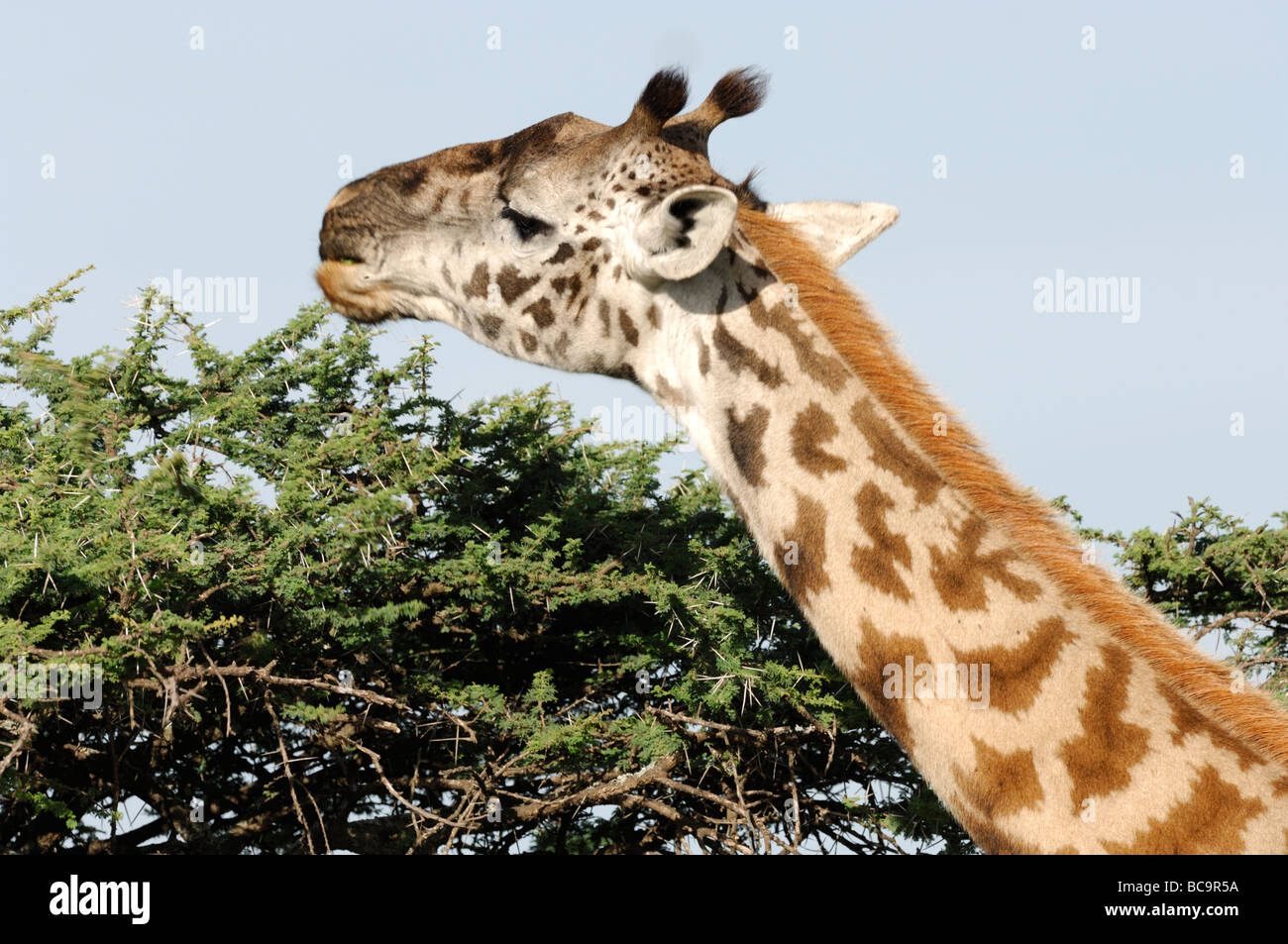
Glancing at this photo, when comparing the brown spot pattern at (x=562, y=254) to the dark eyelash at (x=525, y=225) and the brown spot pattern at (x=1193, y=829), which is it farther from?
the brown spot pattern at (x=1193, y=829)

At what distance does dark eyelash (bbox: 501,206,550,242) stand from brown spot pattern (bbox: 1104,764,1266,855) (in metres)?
3.03

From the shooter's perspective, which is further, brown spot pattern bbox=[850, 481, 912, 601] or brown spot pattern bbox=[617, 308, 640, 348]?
brown spot pattern bbox=[617, 308, 640, 348]

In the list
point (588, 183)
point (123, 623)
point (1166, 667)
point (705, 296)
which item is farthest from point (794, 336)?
point (123, 623)

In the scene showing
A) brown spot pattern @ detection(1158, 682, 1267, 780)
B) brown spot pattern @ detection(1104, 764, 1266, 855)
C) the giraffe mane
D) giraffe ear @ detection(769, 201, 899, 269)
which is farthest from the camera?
giraffe ear @ detection(769, 201, 899, 269)

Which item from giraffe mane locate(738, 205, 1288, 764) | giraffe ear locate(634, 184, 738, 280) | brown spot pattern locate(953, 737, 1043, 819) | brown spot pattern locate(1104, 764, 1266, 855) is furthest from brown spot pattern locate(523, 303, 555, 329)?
brown spot pattern locate(1104, 764, 1266, 855)

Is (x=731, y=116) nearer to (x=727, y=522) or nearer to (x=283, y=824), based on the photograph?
(x=727, y=522)

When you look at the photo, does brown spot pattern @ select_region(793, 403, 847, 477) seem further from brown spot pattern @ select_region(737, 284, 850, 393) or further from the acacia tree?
the acacia tree

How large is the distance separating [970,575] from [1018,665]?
0.33 meters

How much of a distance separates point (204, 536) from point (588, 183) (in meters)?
3.03

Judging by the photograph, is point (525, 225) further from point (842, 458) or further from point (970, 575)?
point (970, 575)

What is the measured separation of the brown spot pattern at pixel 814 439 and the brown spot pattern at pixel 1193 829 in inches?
58.5

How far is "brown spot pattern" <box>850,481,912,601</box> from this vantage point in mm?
4238

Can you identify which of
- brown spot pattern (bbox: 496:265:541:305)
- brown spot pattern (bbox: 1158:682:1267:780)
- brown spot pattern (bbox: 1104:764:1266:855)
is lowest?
brown spot pattern (bbox: 1104:764:1266:855)
